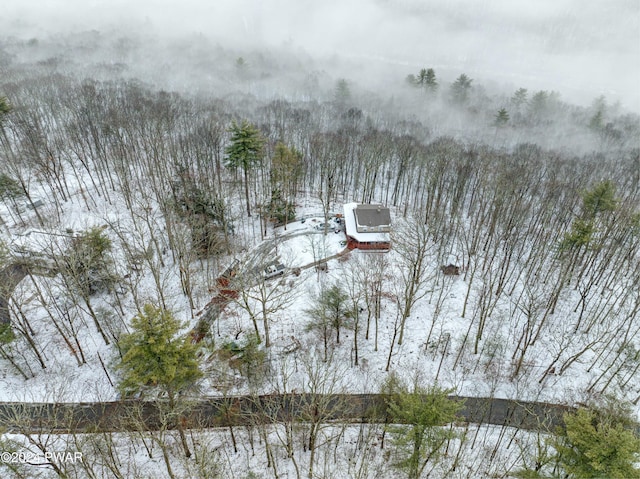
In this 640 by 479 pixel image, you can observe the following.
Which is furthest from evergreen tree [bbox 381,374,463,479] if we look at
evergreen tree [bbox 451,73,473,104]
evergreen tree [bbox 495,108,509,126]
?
evergreen tree [bbox 451,73,473,104]

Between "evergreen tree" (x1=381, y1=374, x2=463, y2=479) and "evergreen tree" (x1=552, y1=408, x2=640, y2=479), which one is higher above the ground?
"evergreen tree" (x1=552, y1=408, x2=640, y2=479)

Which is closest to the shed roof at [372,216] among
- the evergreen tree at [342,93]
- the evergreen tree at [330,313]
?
the evergreen tree at [330,313]

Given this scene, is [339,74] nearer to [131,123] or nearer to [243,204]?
[131,123]

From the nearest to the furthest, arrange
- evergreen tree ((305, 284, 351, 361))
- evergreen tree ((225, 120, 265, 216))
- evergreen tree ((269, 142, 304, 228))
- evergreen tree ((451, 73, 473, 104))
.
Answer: evergreen tree ((305, 284, 351, 361)) < evergreen tree ((225, 120, 265, 216)) < evergreen tree ((269, 142, 304, 228)) < evergreen tree ((451, 73, 473, 104))

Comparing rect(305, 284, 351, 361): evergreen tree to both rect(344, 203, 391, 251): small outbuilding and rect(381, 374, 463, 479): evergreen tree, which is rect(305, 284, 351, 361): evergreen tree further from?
rect(344, 203, 391, 251): small outbuilding

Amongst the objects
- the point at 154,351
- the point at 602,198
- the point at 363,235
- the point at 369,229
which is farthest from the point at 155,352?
the point at 602,198

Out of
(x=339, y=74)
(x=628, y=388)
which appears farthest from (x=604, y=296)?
(x=339, y=74)

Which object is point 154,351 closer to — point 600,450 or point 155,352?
point 155,352
